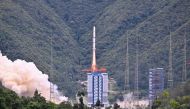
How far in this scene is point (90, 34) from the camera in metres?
131

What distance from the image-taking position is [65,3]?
5527 inches

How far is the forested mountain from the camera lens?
106938 millimetres

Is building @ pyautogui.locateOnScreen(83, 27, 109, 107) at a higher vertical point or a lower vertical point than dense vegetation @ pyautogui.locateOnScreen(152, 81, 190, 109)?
higher

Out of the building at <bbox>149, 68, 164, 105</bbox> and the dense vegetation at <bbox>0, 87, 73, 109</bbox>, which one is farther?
the building at <bbox>149, 68, 164, 105</bbox>

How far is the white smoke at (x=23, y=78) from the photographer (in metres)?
92.1

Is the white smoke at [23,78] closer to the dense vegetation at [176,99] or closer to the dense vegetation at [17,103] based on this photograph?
the dense vegetation at [176,99]

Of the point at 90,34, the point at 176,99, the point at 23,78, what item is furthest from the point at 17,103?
the point at 90,34

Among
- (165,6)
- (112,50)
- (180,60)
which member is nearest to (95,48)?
(112,50)

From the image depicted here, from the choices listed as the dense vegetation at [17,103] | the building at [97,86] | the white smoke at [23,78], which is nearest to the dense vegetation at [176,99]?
the dense vegetation at [17,103]

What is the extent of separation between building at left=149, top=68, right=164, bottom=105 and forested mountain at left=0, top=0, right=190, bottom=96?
144 cm

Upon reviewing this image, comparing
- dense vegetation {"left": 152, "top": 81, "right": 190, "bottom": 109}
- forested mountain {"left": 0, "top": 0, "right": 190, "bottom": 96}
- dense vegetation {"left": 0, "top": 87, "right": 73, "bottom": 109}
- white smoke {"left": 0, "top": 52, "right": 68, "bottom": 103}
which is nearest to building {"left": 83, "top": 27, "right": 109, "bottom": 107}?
forested mountain {"left": 0, "top": 0, "right": 190, "bottom": 96}

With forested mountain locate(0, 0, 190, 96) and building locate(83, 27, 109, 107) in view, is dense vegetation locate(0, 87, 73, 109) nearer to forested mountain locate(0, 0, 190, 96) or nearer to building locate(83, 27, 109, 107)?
forested mountain locate(0, 0, 190, 96)

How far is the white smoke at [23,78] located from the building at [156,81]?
859cm

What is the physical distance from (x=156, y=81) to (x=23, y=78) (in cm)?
1351
